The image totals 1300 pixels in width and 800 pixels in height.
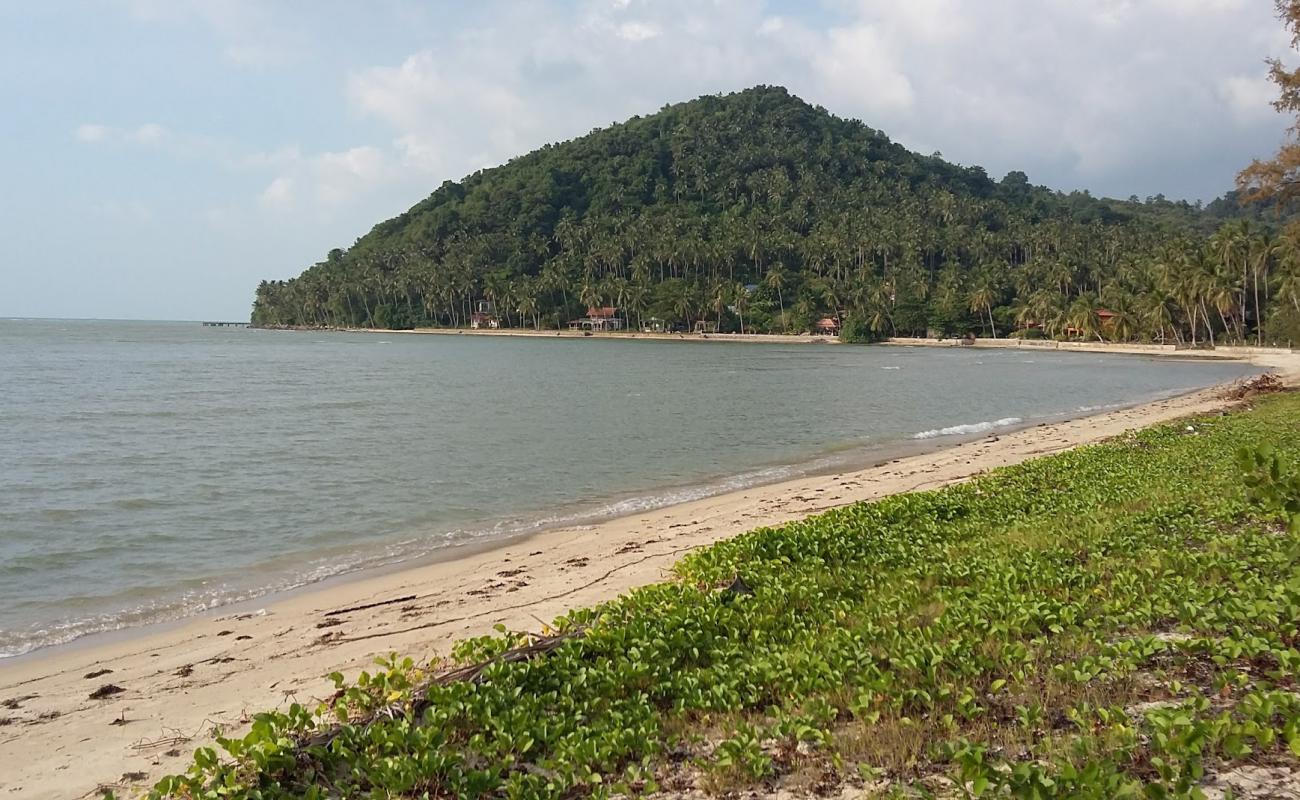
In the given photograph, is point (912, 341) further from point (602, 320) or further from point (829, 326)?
point (602, 320)

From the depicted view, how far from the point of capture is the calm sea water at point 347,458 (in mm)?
13219

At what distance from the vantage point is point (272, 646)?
9.07 m

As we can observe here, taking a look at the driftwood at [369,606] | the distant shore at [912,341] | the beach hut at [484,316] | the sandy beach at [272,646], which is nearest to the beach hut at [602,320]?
the distant shore at [912,341]

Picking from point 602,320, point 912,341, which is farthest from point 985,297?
point 602,320

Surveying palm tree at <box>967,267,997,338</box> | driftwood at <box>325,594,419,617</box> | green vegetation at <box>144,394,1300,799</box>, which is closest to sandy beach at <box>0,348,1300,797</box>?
driftwood at <box>325,594,419,617</box>

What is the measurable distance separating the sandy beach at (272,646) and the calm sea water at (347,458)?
1.36 metres

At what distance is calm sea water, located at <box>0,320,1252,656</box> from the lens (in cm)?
1322

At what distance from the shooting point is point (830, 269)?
162 metres

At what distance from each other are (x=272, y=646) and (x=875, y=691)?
6.85 meters

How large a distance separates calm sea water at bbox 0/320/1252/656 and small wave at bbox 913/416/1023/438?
196mm

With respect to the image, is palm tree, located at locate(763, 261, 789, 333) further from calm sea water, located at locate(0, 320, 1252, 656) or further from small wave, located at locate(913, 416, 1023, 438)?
small wave, located at locate(913, 416, 1023, 438)

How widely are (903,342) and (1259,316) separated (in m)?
48.0

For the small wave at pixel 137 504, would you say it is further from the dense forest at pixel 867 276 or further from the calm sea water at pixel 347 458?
the dense forest at pixel 867 276

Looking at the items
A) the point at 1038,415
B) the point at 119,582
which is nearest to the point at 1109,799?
the point at 119,582
